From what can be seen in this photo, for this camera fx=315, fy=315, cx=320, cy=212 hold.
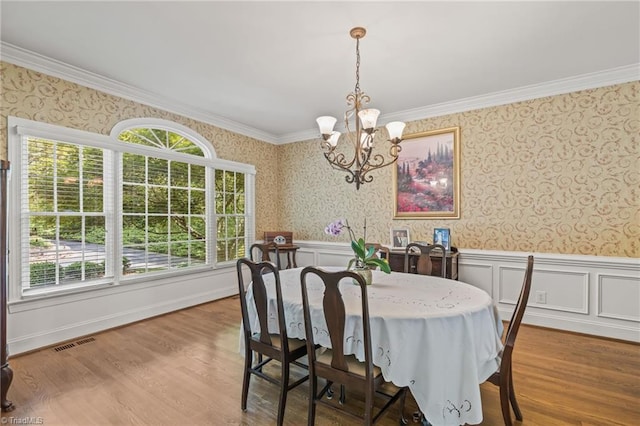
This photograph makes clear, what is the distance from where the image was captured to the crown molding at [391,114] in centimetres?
294

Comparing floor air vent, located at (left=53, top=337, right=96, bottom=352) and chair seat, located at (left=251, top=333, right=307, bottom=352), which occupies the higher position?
chair seat, located at (left=251, top=333, right=307, bottom=352)

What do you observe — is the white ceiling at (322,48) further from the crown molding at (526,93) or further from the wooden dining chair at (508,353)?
the wooden dining chair at (508,353)

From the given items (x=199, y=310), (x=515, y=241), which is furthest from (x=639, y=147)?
(x=199, y=310)

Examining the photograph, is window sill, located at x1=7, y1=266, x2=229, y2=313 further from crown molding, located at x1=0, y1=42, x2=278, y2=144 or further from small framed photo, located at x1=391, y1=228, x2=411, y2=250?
small framed photo, located at x1=391, y1=228, x2=411, y2=250

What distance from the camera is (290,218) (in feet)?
18.8

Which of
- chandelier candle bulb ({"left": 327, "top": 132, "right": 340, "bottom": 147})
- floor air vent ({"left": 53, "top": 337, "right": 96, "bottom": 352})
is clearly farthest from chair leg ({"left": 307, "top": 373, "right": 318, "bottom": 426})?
floor air vent ({"left": 53, "top": 337, "right": 96, "bottom": 352})

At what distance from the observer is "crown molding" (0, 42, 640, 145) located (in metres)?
2.94

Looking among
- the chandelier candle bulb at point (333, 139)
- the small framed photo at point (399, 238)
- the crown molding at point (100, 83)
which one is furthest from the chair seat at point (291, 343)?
the crown molding at point (100, 83)

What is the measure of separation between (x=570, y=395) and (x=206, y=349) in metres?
2.94

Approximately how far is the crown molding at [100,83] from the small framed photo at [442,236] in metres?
3.39

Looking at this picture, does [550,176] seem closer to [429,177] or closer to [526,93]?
[526,93]

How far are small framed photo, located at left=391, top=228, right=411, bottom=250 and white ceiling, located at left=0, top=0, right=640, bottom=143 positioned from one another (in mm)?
1746

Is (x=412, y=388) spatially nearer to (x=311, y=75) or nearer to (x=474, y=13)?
(x=474, y=13)

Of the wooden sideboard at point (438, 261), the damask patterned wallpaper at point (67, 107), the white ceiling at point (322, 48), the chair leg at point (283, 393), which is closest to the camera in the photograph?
the chair leg at point (283, 393)
